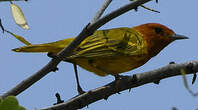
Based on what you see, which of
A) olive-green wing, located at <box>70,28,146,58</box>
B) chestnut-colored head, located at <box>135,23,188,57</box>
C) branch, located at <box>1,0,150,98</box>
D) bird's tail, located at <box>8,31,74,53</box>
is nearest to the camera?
branch, located at <box>1,0,150,98</box>

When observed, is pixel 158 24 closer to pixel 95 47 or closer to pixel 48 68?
pixel 95 47

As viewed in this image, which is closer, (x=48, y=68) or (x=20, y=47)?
(x=48, y=68)

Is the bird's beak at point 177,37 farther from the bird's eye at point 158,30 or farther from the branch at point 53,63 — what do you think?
the branch at point 53,63

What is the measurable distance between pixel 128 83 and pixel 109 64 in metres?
1.37

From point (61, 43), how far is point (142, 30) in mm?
2563

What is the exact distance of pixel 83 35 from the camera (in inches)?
113

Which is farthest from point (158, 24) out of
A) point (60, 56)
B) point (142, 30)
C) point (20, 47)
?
point (60, 56)

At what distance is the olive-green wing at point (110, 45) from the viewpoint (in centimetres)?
486

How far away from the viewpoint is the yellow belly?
504 cm

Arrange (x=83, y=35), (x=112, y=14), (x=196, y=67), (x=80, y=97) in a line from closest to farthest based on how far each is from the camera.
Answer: (x=112, y=14)
(x=83, y=35)
(x=196, y=67)
(x=80, y=97)

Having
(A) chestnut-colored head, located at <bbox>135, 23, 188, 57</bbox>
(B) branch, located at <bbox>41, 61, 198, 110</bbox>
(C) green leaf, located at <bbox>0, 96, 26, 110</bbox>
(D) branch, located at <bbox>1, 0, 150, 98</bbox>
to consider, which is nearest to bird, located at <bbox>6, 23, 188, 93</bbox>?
(A) chestnut-colored head, located at <bbox>135, 23, 188, 57</bbox>

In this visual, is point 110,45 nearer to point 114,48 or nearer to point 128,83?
point 114,48

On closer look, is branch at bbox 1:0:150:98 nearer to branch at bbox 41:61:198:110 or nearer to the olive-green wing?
branch at bbox 41:61:198:110

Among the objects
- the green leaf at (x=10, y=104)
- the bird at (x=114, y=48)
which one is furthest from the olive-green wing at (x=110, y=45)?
the green leaf at (x=10, y=104)
